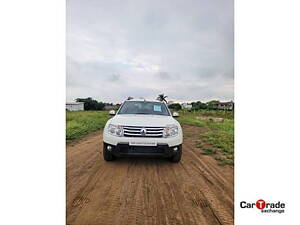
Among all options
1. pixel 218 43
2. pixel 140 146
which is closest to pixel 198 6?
pixel 218 43

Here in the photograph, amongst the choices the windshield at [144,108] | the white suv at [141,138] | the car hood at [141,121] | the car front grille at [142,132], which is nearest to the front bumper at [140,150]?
the white suv at [141,138]

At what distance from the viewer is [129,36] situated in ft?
6.01

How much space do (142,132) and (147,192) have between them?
0.70 m

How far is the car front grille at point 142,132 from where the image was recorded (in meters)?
2.02

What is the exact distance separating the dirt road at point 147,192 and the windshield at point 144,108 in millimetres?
752

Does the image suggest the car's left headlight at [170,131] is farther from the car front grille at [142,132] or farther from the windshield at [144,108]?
the windshield at [144,108]

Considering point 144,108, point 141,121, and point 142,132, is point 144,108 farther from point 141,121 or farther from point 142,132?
point 142,132

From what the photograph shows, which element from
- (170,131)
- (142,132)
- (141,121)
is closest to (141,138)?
(142,132)

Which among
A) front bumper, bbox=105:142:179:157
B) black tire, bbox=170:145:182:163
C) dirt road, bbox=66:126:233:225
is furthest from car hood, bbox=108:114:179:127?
dirt road, bbox=66:126:233:225

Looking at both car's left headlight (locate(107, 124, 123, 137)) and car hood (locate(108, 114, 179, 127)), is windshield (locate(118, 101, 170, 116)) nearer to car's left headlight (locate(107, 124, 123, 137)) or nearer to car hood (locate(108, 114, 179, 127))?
car hood (locate(108, 114, 179, 127))

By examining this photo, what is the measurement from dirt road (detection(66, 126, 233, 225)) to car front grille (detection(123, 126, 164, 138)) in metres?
0.42

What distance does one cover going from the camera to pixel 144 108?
2676mm
